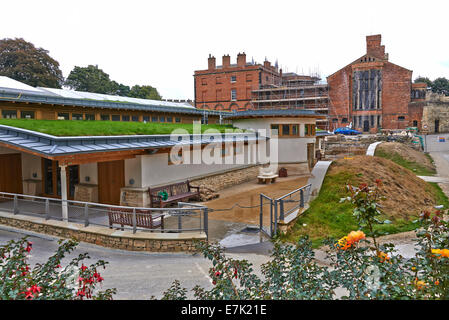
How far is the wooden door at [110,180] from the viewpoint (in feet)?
44.6

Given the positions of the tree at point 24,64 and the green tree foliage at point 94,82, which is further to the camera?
the green tree foliage at point 94,82

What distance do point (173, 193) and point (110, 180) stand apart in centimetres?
278

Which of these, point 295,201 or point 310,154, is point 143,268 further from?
point 310,154

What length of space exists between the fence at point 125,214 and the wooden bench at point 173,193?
74 cm

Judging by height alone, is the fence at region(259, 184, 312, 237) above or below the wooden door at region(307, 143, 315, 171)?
below

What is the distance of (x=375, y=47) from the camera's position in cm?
6106

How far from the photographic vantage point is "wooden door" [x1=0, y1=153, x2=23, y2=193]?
48.7 feet

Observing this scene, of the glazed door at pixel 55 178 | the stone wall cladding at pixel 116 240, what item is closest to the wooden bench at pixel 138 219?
the stone wall cladding at pixel 116 240

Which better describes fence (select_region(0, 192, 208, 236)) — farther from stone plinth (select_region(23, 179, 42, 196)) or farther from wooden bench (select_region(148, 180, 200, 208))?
stone plinth (select_region(23, 179, 42, 196))

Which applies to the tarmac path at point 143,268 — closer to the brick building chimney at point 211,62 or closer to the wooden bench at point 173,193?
the wooden bench at point 173,193

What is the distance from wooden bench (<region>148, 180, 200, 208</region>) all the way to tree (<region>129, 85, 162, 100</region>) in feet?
196

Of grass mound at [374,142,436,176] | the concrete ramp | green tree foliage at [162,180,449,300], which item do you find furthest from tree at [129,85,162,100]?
green tree foliage at [162,180,449,300]
